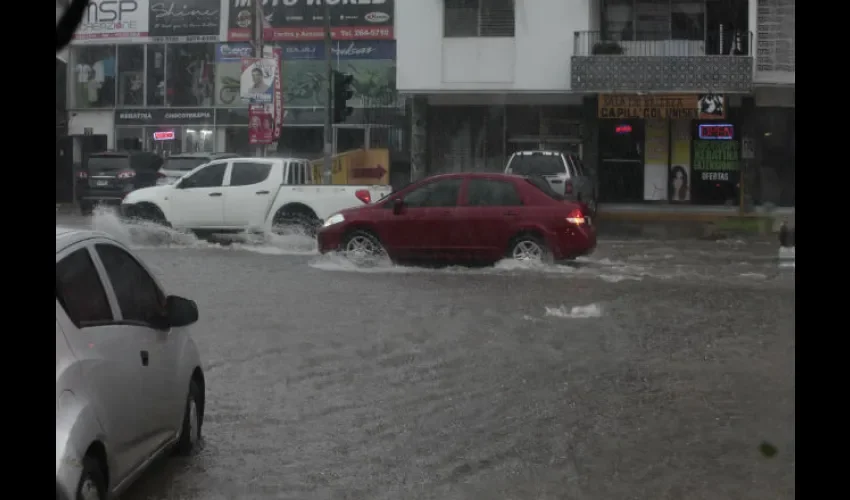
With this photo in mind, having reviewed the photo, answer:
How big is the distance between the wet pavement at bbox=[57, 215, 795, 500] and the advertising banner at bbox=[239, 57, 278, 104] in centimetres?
1388

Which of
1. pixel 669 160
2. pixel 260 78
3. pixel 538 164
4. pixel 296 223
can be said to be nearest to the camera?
pixel 296 223

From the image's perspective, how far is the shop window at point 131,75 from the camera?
41.7m

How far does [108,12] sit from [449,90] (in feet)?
42.3

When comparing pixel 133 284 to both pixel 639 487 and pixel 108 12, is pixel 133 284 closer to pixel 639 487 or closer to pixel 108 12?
pixel 639 487

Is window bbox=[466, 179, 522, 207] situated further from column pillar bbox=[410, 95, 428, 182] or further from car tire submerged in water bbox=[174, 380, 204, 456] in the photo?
column pillar bbox=[410, 95, 428, 182]

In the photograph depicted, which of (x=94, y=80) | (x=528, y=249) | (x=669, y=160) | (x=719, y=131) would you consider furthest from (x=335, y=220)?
(x=94, y=80)

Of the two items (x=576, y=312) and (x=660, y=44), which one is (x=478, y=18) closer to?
(x=660, y=44)

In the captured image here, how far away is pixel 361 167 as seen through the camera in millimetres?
33719

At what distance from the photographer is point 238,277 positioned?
660 inches

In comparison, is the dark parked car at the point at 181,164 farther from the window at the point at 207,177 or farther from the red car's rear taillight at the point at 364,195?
the red car's rear taillight at the point at 364,195

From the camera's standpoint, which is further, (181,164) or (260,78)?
(260,78)

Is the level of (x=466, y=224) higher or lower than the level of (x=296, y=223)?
higher

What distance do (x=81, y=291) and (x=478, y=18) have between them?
29.0m

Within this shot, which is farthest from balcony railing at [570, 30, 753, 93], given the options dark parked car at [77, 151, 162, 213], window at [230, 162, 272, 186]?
window at [230, 162, 272, 186]
